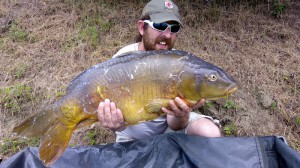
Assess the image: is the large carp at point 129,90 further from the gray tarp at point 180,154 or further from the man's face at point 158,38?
the man's face at point 158,38

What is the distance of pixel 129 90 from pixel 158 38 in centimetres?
74

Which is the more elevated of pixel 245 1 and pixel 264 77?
pixel 245 1

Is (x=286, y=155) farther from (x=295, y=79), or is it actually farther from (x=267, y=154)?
(x=295, y=79)

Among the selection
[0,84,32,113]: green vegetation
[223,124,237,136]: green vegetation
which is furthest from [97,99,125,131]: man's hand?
[0,84,32,113]: green vegetation

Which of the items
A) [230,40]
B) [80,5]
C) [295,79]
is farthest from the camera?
[80,5]

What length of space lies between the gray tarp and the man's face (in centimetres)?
75

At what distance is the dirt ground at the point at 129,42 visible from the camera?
3283mm

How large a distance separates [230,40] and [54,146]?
313cm

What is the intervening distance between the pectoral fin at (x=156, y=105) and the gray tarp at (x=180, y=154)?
15.8 inches

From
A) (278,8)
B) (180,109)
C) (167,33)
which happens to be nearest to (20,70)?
(167,33)

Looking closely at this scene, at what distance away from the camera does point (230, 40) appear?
170 inches

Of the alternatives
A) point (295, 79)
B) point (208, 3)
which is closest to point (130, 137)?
point (295, 79)

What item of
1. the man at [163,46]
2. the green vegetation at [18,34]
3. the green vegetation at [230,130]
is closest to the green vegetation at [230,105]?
the green vegetation at [230,130]

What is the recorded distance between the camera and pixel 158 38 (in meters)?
2.47
